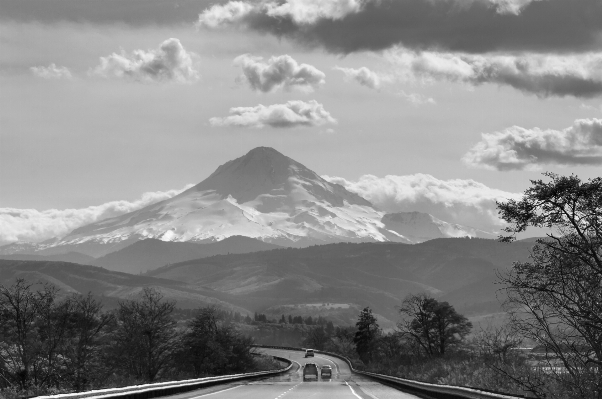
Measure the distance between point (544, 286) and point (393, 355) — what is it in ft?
366

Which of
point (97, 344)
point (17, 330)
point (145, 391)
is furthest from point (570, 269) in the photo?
point (97, 344)

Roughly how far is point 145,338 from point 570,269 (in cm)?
7489

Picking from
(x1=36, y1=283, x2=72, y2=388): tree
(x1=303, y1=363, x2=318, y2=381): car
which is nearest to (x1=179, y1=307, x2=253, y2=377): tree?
(x1=303, y1=363, x2=318, y2=381): car

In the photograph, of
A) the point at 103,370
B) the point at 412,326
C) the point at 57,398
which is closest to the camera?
the point at 57,398

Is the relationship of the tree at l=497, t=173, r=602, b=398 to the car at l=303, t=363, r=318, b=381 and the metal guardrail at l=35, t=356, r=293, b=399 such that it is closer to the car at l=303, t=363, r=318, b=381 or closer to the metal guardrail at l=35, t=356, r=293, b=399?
the metal guardrail at l=35, t=356, r=293, b=399

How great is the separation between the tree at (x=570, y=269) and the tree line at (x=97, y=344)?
73.9ft

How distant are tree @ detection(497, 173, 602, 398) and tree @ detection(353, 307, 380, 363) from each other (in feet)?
422

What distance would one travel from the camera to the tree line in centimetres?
6131

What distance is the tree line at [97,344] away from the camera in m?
61.3

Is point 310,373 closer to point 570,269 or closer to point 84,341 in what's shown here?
point 84,341

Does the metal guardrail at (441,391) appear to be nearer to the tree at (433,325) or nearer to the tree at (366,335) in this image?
the tree at (433,325)

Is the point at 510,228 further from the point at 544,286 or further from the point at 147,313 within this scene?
the point at 147,313

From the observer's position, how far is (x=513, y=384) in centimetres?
3462

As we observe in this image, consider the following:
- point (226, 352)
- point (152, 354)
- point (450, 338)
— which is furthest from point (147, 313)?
point (450, 338)
